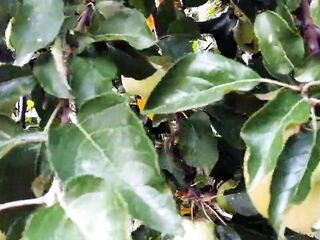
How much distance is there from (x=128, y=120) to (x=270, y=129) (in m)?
0.11

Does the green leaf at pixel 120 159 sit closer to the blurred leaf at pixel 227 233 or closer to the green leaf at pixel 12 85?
the green leaf at pixel 12 85

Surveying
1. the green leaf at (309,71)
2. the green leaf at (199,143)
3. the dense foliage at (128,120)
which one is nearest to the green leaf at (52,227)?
the dense foliage at (128,120)

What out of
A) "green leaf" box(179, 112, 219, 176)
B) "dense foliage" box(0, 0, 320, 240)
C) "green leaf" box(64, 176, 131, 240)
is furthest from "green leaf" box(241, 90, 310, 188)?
"green leaf" box(179, 112, 219, 176)

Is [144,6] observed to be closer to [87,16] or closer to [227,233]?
[87,16]

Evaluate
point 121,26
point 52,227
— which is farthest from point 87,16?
point 52,227

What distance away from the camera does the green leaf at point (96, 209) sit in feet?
1.34

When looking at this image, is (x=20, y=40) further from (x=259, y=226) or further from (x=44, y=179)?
(x=259, y=226)

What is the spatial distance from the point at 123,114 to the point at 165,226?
97 mm

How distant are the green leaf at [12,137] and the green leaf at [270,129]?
6.4 inches

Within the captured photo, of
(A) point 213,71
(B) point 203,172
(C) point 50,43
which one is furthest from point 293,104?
(B) point 203,172

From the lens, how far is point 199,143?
31.2 inches

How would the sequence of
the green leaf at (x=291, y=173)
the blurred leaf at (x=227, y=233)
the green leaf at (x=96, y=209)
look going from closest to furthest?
the green leaf at (x=96, y=209) < the green leaf at (x=291, y=173) < the blurred leaf at (x=227, y=233)

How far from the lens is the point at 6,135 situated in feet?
1.86

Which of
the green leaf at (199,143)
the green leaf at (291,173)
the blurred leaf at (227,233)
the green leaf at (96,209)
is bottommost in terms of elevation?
the blurred leaf at (227,233)
